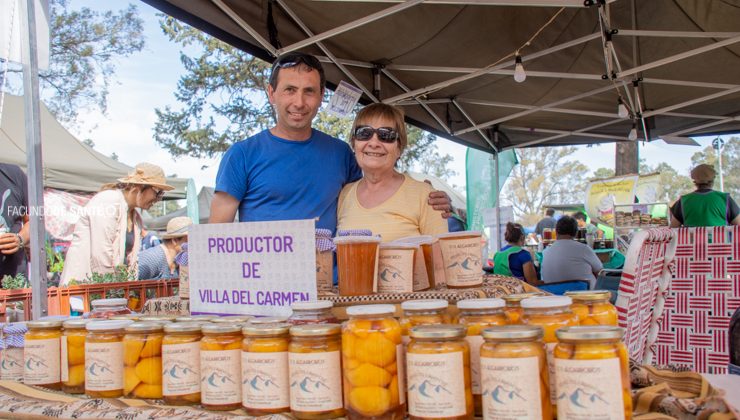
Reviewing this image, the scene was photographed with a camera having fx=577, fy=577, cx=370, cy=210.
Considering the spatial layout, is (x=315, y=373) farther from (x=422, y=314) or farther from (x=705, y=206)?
(x=705, y=206)

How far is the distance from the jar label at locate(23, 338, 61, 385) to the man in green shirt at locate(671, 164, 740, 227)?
5599 millimetres

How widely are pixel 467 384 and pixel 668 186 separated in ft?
211

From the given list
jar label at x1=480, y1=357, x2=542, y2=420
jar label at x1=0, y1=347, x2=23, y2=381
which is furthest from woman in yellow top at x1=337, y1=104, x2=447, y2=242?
jar label at x1=0, y1=347, x2=23, y2=381

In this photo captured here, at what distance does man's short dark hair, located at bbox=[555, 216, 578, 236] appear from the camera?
517cm

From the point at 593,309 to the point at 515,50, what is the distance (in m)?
3.79

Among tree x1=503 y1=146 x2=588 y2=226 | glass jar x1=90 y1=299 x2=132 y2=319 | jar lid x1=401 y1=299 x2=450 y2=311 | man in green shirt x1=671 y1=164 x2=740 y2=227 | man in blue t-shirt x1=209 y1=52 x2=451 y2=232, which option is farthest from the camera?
tree x1=503 y1=146 x2=588 y2=226

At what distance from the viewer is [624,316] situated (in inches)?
75.3

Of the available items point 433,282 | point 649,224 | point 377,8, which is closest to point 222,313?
point 433,282

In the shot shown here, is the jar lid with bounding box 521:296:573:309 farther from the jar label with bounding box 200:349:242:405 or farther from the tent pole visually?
the tent pole

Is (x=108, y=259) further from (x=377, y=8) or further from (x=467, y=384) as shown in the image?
(x=467, y=384)

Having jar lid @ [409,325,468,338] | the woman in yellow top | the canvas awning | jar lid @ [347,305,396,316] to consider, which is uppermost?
the canvas awning

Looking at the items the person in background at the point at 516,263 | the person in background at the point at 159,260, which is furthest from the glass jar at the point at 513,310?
the person in background at the point at 516,263

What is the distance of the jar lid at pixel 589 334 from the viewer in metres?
1.06

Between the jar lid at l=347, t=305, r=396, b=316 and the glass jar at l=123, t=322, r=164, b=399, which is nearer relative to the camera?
the jar lid at l=347, t=305, r=396, b=316
